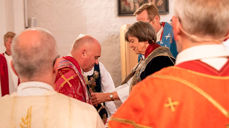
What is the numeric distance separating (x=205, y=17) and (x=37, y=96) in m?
0.91

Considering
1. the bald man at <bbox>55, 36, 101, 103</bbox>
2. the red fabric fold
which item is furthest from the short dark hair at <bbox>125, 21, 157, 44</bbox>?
the bald man at <bbox>55, 36, 101, 103</bbox>

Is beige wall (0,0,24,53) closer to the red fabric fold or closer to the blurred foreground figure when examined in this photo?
the red fabric fold

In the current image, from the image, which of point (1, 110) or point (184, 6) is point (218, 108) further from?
point (1, 110)

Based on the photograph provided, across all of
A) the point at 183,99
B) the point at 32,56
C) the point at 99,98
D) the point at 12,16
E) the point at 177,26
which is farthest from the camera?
the point at 12,16

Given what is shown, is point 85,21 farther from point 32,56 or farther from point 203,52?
point 203,52

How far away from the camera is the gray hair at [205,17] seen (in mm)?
1350

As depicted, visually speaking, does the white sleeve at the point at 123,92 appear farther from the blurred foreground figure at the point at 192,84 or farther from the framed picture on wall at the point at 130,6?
the framed picture on wall at the point at 130,6

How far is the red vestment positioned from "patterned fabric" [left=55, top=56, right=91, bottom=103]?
139 centimetres

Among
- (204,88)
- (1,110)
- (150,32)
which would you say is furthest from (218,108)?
(150,32)

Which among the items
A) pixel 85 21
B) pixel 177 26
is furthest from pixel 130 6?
pixel 177 26

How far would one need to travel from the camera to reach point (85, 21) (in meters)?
6.95

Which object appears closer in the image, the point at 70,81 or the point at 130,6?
the point at 70,81

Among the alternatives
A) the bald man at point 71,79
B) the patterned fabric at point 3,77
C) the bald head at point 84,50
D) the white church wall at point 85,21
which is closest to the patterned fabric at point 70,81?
the bald man at point 71,79

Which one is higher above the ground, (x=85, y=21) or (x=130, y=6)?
(x=130, y=6)
